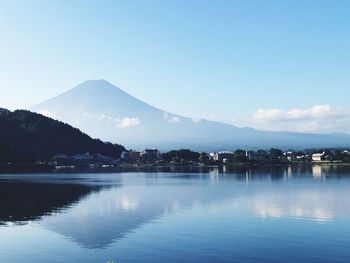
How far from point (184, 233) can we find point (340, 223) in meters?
6.94

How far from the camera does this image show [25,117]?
113188 mm

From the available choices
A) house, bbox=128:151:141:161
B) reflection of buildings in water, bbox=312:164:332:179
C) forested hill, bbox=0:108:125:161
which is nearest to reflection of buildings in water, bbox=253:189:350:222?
reflection of buildings in water, bbox=312:164:332:179

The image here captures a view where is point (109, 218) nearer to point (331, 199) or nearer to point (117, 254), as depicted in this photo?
point (117, 254)

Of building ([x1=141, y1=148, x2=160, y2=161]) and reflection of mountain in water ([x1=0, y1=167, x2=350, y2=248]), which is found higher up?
building ([x1=141, y1=148, x2=160, y2=161])

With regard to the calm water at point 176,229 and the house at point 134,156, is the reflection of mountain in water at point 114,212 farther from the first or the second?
the house at point 134,156

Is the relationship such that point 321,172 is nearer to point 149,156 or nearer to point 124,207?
point 124,207

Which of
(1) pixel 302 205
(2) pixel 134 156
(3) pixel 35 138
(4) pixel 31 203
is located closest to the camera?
(1) pixel 302 205

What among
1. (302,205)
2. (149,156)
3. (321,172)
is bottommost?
(302,205)

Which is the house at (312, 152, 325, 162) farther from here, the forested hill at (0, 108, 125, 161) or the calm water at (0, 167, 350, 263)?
the calm water at (0, 167, 350, 263)

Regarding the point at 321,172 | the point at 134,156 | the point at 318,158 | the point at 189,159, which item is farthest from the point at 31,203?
the point at 134,156

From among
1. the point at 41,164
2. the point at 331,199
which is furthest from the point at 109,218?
the point at 41,164

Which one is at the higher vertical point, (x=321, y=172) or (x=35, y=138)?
(x=35, y=138)

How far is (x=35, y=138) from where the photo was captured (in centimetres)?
11112

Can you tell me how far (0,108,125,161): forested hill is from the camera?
99.7 m
